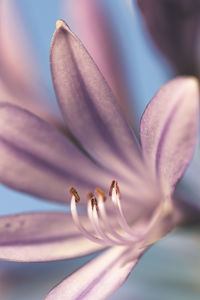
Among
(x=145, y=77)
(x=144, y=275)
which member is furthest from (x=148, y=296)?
(x=145, y=77)

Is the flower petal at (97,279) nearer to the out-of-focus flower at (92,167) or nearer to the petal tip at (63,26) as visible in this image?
the out-of-focus flower at (92,167)

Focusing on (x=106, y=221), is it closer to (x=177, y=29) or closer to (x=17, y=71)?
(x=177, y=29)

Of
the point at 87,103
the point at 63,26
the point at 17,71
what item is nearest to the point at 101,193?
the point at 87,103

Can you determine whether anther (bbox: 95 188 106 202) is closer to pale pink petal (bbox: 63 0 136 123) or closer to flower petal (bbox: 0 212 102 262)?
flower petal (bbox: 0 212 102 262)

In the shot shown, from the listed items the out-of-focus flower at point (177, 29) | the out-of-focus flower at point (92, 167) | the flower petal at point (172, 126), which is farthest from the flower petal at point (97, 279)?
the out-of-focus flower at point (177, 29)

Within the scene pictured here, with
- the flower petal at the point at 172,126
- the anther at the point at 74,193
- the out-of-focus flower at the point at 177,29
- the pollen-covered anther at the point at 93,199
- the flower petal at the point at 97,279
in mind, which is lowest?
the flower petal at the point at 97,279

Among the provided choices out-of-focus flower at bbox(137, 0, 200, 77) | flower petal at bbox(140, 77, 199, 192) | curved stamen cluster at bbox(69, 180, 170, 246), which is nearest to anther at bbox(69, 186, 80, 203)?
curved stamen cluster at bbox(69, 180, 170, 246)
